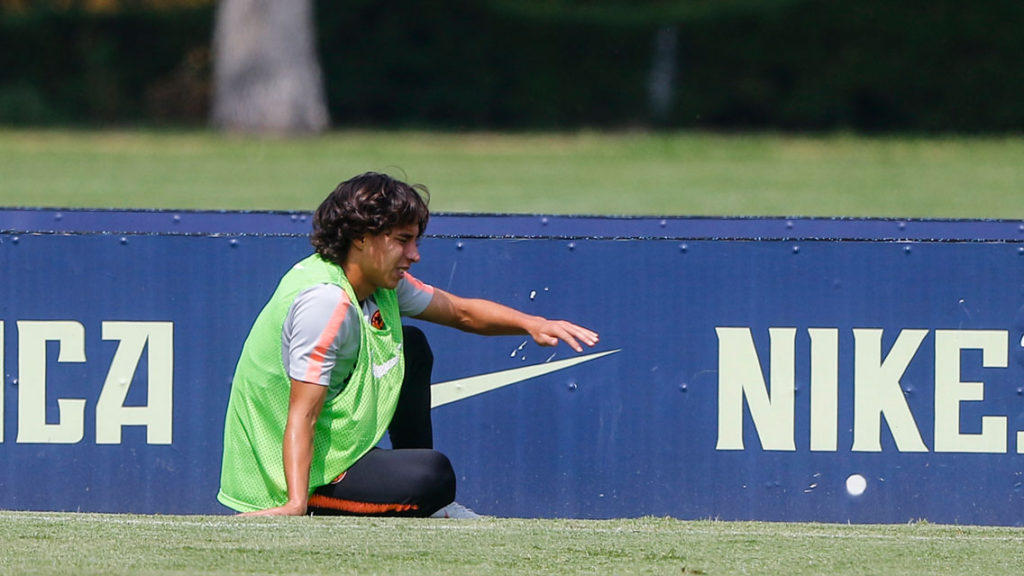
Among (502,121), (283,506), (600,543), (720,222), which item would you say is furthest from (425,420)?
(502,121)

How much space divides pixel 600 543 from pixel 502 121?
1933 centimetres

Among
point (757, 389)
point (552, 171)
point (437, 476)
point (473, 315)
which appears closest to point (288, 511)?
point (437, 476)

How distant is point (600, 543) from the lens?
4816mm

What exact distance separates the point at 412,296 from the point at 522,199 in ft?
28.0

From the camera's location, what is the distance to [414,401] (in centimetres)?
569

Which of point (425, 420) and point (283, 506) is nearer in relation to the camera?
point (283, 506)

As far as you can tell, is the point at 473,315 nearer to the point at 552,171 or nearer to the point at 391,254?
the point at 391,254

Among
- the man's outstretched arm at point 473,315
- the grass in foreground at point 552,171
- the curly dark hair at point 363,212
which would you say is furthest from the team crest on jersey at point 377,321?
the grass in foreground at point 552,171

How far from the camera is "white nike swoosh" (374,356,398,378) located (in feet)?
17.5

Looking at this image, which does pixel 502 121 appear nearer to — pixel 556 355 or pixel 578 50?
pixel 578 50

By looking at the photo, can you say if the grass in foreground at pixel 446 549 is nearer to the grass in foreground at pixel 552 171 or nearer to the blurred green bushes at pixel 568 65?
the grass in foreground at pixel 552 171

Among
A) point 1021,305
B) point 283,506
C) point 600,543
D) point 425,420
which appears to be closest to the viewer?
point 600,543

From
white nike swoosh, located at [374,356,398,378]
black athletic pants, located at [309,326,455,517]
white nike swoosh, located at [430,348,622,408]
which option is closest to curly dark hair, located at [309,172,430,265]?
white nike swoosh, located at [374,356,398,378]

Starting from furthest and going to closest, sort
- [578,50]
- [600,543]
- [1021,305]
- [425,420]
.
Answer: [578,50]
[1021,305]
[425,420]
[600,543]
